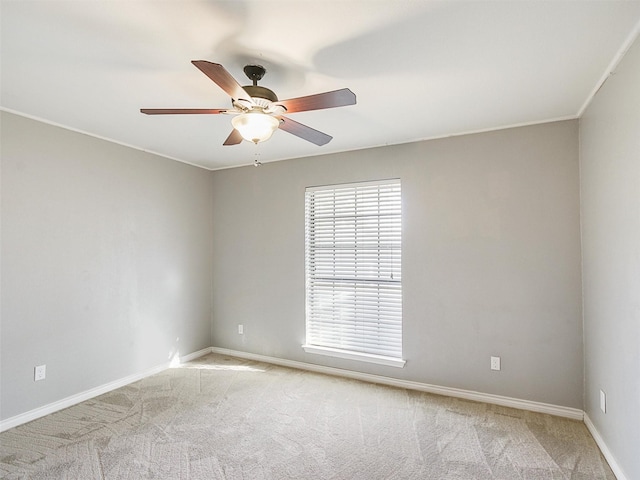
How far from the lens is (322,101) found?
1.80 m

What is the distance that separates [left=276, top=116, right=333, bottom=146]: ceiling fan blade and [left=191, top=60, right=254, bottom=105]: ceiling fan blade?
29 centimetres

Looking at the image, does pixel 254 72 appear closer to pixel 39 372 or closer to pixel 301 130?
pixel 301 130

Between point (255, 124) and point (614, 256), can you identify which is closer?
point (255, 124)

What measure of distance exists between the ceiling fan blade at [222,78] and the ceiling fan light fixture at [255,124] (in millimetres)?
89

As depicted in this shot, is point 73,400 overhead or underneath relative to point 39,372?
underneath

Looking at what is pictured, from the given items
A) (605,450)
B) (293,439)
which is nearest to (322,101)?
(293,439)

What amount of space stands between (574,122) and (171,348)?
462 cm

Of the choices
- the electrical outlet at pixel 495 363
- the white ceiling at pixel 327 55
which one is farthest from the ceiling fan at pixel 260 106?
the electrical outlet at pixel 495 363

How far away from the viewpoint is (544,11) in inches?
62.5

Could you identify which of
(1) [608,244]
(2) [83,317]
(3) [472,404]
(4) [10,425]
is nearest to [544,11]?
(1) [608,244]

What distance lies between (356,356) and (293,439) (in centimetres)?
134

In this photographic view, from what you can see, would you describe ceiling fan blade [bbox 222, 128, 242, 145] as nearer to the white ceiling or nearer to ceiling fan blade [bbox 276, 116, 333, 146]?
the white ceiling

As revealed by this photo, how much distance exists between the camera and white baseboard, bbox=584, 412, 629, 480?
2079 mm

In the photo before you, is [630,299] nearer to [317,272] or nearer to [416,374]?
[416,374]
